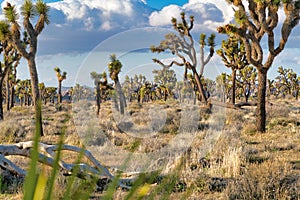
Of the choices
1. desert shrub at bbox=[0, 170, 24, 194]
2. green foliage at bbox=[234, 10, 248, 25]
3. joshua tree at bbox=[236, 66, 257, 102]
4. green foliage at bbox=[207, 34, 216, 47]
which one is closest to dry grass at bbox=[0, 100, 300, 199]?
desert shrub at bbox=[0, 170, 24, 194]

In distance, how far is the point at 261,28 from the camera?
13.7m

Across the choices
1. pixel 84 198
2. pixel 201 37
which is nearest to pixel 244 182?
pixel 84 198

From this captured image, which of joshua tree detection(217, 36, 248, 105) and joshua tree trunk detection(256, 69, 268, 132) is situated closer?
joshua tree trunk detection(256, 69, 268, 132)

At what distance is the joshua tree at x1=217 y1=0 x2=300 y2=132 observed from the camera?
1305 centimetres

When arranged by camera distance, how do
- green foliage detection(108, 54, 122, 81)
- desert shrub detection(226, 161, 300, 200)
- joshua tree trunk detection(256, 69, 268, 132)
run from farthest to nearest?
green foliage detection(108, 54, 122, 81) → joshua tree trunk detection(256, 69, 268, 132) → desert shrub detection(226, 161, 300, 200)

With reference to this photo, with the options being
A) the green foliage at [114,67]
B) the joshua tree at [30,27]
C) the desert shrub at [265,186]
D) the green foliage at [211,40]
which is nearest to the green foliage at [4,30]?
the joshua tree at [30,27]

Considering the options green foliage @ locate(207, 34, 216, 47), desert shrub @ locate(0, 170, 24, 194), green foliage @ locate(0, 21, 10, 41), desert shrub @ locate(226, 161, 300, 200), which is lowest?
desert shrub @ locate(0, 170, 24, 194)

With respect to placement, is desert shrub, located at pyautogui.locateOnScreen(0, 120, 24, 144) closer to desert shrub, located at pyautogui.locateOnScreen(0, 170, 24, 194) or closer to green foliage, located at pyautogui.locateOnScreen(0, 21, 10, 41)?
green foliage, located at pyautogui.locateOnScreen(0, 21, 10, 41)

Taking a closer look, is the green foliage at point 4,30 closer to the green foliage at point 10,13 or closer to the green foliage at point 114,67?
the green foliage at point 10,13

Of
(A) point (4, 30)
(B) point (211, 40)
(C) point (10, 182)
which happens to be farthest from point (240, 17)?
(C) point (10, 182)

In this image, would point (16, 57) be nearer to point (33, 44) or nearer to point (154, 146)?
point (33, 44)

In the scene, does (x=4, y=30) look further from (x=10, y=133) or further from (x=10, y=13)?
(x=10, y=133)

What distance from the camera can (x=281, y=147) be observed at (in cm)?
961

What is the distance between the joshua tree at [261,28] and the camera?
42.8 feet
